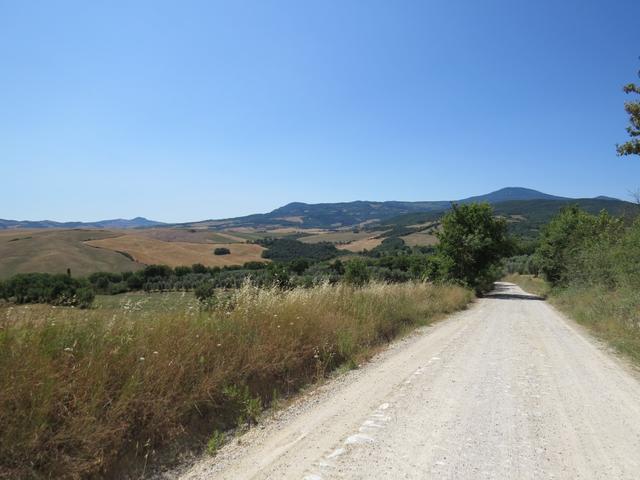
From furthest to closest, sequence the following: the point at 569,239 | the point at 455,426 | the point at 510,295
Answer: the point at 510,295, the point at 569,239, the point at 455,426

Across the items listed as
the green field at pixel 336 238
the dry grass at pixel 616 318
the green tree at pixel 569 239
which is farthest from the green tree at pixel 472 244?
the green field at pixel 336 238

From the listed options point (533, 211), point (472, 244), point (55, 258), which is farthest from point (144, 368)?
point (533, 211)

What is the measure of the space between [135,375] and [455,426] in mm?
3723

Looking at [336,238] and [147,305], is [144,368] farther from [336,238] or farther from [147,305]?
[336,238]

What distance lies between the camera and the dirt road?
3.72 m

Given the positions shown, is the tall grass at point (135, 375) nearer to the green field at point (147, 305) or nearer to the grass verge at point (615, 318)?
the green field at point (147, 305)

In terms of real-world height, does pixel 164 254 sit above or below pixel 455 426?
below

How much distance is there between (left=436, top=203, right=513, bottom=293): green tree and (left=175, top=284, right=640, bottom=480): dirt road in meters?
25.3

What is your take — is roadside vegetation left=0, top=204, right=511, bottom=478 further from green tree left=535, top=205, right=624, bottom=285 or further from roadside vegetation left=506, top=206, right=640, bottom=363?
green tree left=535, top=205, right=624, bottom=285

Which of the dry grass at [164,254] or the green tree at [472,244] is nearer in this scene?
the green tree at [472,244]

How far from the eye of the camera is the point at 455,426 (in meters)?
4.68

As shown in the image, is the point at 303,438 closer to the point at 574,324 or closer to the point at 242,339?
the point at 242,339

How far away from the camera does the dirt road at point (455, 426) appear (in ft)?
12.2

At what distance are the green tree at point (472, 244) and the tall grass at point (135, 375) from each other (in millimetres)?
26824
